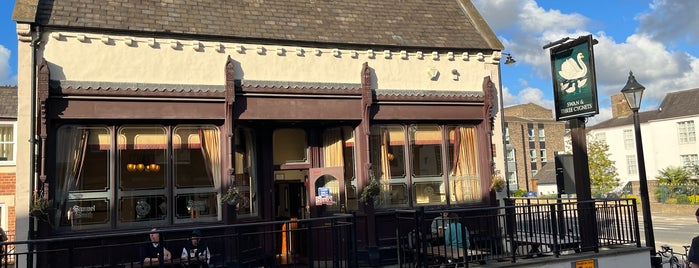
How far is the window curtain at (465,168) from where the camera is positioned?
11078mm

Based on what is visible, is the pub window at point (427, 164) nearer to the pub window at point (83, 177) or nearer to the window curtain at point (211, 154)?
the window curtain at point (211, 154)

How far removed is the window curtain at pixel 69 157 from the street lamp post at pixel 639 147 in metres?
10.7

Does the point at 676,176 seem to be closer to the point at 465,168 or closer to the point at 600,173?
the point at 600,173

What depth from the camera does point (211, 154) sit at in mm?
9266

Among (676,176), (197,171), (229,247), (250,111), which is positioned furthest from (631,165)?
(197,171)

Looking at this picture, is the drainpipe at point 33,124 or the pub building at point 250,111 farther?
the pub building at point 250,111

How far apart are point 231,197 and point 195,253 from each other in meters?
1.27

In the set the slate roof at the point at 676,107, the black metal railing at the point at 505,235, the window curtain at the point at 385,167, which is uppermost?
the slate roof at the point at 676,107

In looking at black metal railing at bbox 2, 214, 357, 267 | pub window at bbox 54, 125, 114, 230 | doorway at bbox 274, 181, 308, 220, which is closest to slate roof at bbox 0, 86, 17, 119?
black metal railing at bbox 2, 214, 357, 267

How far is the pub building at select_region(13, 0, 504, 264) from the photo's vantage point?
8.41m

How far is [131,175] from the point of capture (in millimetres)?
8797

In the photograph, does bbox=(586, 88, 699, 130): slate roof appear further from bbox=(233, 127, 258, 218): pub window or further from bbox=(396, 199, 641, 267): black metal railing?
bbox=(233, 127, 258, 218): pub window

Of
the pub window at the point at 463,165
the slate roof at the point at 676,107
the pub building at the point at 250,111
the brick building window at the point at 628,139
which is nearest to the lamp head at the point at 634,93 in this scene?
the pub building at the point at 250,111

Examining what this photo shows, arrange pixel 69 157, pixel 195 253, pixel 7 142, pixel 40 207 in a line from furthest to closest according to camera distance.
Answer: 1. pixel 7 142
2. pixel 69 157
3. pixel 195 253
4. pixel 40 207
